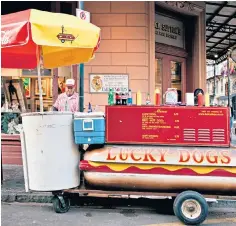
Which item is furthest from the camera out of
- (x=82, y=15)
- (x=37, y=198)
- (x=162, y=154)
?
(x=82, y=15)

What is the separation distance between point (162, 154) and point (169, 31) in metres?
6.63

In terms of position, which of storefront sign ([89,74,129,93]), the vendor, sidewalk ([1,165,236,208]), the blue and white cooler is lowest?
sidewalk ([1,165,236,208])

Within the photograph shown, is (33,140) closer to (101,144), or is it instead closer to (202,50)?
(101,144)

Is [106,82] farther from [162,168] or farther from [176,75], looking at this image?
[162,168]

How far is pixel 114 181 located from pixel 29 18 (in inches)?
100

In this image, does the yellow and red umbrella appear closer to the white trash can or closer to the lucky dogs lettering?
the white trash can

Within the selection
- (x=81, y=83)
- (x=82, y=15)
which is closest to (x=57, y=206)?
(x=81, y=83)

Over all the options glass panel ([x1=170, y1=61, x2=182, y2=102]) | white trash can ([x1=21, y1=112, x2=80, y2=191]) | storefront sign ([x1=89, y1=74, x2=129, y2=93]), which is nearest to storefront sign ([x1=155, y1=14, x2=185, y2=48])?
glass panel ([x1=170, y1=61, x2=182, y2=102])

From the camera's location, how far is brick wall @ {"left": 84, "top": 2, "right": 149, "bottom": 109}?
29.8ft

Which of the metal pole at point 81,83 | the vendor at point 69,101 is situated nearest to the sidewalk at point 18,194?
the vendor at point 69,101

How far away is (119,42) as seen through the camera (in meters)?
9.10

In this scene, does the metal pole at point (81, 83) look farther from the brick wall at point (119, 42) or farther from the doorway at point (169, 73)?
the doorway at point (169, 73)

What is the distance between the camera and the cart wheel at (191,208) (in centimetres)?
473

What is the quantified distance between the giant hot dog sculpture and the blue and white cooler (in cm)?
17
